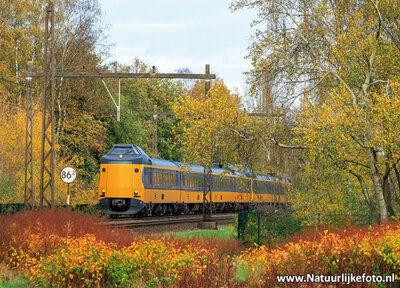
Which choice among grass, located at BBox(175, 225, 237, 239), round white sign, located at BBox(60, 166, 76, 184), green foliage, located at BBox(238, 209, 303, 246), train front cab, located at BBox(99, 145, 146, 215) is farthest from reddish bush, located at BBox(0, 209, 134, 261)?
train front cab, located at BBox(99, 145, 146, 215)

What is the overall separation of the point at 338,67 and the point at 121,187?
15.0 m

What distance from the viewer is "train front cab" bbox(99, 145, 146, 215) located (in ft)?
107

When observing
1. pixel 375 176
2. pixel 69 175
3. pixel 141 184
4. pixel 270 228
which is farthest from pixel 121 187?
pixel 375 176

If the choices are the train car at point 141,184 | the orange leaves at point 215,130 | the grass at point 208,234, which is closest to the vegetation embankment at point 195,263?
the grass at point 208,234

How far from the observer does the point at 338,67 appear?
21.3 metres

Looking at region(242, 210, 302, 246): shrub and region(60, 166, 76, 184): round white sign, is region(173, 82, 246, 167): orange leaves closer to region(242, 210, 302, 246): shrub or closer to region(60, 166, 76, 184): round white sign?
region(242, 210, 302, 246): shrub

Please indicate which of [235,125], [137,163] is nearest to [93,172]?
[137,163]

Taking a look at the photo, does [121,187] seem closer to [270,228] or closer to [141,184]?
[141,184]

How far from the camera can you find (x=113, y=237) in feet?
47.0

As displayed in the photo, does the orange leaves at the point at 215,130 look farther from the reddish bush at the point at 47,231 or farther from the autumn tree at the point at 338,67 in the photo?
the reddish bush at the point at 47,231

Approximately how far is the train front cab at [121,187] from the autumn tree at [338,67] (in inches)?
503

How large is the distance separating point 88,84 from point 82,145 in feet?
17.3

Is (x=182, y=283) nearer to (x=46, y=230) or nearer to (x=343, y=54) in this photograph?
(x=46, y=230)

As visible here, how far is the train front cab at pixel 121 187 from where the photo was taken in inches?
1282
